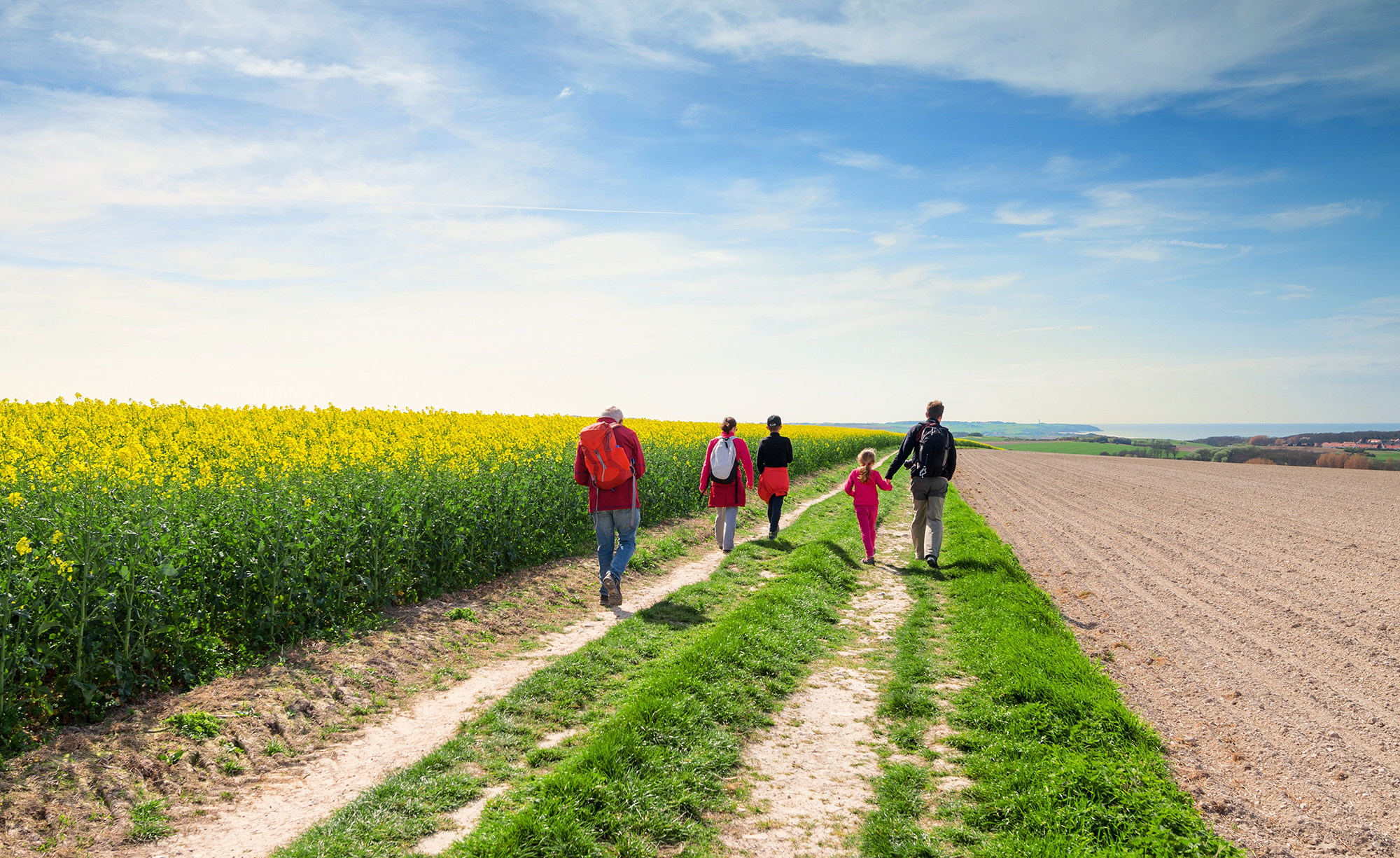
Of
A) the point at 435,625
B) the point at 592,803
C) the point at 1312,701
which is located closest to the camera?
the point at 592,803

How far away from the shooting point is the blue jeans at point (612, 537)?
962cm

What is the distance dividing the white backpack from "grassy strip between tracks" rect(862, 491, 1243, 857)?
5122 millimetres

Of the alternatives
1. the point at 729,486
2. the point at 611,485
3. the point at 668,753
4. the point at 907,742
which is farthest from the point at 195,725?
the point at 729,486

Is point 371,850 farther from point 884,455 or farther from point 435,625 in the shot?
point 884,455

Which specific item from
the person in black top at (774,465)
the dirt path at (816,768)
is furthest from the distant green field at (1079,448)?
the dirt path at (816,768)

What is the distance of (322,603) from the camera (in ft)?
25.0

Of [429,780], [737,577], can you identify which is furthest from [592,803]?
[737,577]

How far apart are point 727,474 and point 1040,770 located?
813 centimetres

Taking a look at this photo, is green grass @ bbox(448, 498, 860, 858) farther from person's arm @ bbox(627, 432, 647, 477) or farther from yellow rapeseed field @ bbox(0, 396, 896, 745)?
yellow rapeseed field @ bbox(0, 396, 896, 745)

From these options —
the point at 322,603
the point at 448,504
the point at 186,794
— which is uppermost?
the point at 448,504

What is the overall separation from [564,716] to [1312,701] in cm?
712

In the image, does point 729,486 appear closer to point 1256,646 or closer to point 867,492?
point 867,492

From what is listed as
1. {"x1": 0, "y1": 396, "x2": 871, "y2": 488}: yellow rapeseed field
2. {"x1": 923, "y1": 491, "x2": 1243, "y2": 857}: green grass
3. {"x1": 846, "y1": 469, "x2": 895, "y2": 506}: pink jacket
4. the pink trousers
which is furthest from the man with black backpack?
{"x1": 0, "y1": 396, "x2": 871, "y2": 488}: yellow rapeseed field

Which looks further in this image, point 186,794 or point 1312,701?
point 1312,701
